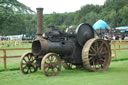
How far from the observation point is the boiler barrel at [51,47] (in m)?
7.77

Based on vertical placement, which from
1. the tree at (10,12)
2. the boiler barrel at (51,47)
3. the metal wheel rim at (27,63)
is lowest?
the metal wheel rim at (27,63)

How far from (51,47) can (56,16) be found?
337ft

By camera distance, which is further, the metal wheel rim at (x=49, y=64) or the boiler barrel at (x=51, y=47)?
the boiler barrel at (x=51, y=47)

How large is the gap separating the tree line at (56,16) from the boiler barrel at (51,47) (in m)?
0.87

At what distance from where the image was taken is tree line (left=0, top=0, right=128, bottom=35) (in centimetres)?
2162

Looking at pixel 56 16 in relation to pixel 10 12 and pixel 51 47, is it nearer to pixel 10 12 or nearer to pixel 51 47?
pixel 10 12

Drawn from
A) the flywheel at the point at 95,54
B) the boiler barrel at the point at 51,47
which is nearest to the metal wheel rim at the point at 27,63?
the boiler barrel at the point at 51,47

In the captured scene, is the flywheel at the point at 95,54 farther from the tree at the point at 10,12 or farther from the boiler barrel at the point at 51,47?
the tree at the point at 10,12

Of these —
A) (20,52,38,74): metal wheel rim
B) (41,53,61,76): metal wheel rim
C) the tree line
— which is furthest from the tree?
(41,53,61,76): metal wheel rim

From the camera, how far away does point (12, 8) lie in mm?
21969

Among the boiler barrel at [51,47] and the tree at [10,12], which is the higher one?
the tree at [10,12]

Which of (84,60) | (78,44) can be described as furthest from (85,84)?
(78,44)

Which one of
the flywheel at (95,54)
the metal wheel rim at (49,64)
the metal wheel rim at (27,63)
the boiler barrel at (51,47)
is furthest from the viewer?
the flywheel at (95,54)

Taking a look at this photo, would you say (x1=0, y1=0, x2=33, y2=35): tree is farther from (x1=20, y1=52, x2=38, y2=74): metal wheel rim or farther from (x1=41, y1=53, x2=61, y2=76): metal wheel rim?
(x1=41, y1=53, x2=61, y2=76): metal wheel rim
